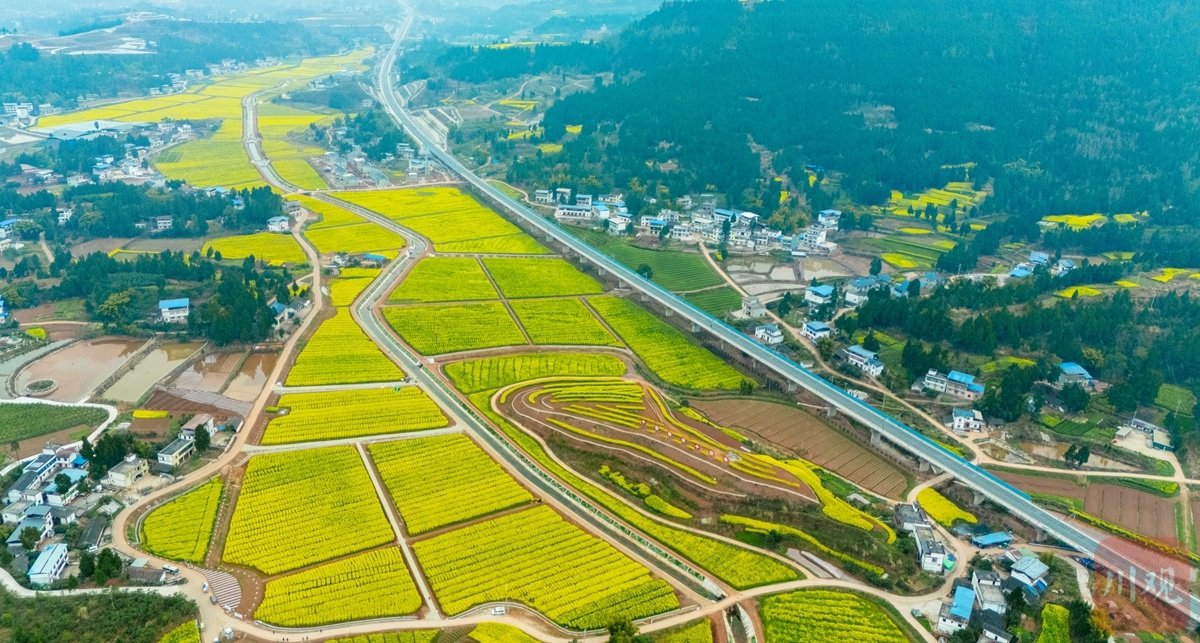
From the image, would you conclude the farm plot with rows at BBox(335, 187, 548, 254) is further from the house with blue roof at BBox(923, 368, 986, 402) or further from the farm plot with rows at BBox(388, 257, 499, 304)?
the house with blue roof at BBox(923, 368, 986, 402)

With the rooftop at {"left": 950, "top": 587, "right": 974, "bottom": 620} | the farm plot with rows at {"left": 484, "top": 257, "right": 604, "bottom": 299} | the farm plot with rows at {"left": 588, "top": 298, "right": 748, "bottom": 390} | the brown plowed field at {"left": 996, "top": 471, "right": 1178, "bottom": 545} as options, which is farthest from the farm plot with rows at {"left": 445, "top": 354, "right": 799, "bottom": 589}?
the brown plowed field at {"left": 996, "top": 471, "right": 1178, "bottom": 545}

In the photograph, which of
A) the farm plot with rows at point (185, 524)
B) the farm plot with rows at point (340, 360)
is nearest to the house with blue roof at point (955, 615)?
the farm plot with rows at point (185, 524)

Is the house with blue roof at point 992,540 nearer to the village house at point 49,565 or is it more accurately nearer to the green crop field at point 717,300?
the green crop field at point 717,300

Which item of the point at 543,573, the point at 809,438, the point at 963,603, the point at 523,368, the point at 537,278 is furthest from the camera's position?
the point at 537,278

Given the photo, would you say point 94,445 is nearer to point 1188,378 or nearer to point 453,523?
point 453,523

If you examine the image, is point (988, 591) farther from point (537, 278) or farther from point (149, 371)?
point (149, 371)

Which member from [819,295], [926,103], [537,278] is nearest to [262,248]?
[537,278]
